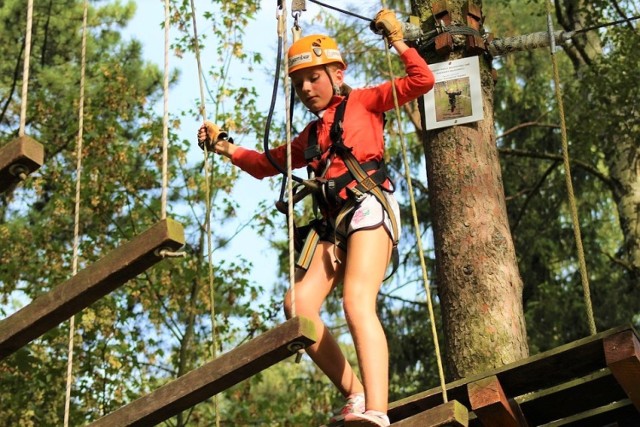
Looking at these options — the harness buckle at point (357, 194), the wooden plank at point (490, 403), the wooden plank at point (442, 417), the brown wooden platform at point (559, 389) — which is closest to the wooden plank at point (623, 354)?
the brown wooden platform at point (559, 389)

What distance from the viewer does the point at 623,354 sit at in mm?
3799

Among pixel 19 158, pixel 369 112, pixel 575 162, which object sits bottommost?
pixel 19 158

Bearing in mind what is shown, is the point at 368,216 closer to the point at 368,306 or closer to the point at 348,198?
the point at 348,198

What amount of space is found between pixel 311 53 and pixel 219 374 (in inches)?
57.5

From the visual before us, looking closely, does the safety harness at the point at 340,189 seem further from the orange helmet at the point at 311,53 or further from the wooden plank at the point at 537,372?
the wooden plank at the point at 537,372

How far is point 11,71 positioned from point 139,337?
18.5 ft

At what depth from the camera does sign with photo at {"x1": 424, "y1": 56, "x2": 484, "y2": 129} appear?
517 cm

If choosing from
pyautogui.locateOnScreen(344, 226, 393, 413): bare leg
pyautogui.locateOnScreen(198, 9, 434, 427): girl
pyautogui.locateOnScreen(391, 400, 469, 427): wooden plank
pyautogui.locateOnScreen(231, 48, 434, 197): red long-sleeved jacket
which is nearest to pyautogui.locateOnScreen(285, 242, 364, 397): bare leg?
pyautogui.locateOnScreen(198, 9, 434, 427): girl

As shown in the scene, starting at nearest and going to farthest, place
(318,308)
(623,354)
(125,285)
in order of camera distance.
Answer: (623,354), (318,308), (125,285)

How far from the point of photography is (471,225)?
499cm

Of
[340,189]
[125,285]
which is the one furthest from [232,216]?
[340,189]

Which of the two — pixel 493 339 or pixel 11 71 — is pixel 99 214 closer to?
pixel 11 71

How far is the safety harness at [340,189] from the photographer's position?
4188 millimetres

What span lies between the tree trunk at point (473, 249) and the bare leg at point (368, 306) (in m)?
0.75
